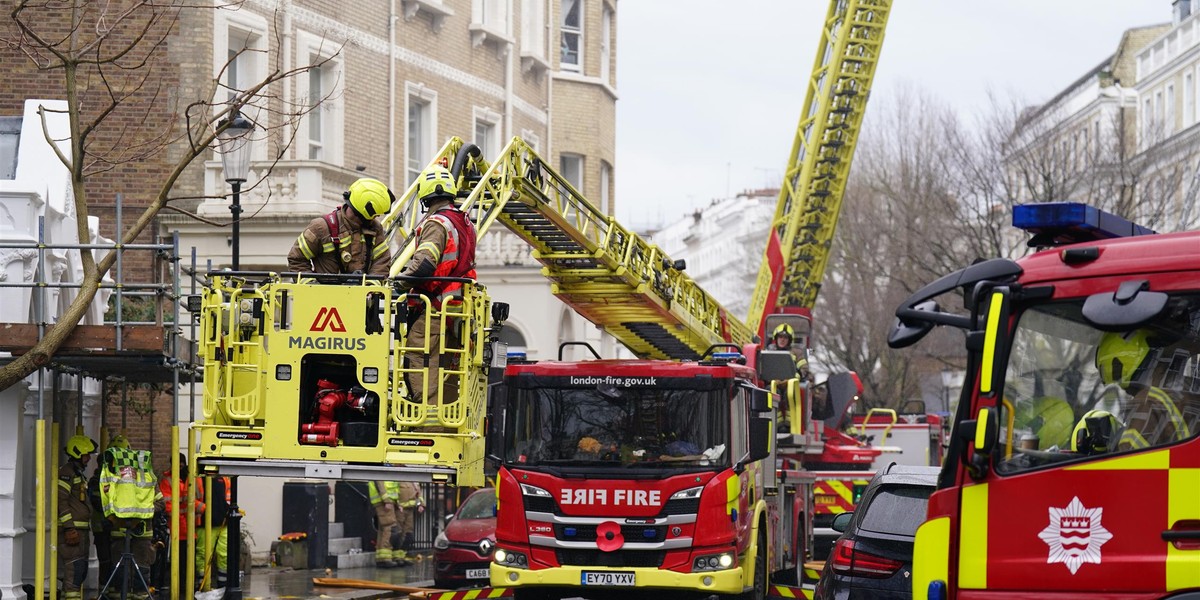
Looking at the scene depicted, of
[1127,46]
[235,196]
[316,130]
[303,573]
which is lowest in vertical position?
[303,573]

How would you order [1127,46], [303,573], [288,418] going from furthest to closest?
[1127,46], [303,573], [288,418]

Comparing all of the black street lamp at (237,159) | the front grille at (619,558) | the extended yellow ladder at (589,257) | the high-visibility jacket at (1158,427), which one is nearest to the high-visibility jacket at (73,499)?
the black street lamp at (237,159)

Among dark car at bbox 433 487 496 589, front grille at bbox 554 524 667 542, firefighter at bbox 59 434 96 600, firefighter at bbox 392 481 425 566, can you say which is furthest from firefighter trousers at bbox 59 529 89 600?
firefighter at bbox 392 481 425 566

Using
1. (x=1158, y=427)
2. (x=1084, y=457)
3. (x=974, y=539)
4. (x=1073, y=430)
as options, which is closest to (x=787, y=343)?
(x=974, y=539)

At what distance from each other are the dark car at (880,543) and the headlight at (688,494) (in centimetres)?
194

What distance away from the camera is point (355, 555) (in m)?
23.5

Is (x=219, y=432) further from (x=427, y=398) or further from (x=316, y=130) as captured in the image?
(x=316, y=130)

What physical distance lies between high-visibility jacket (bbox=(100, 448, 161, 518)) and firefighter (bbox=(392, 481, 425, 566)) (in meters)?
7.98

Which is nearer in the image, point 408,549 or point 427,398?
point 427,398

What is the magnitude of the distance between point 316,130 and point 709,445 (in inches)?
562

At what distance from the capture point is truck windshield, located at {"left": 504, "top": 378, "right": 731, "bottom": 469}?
13758 millimetres

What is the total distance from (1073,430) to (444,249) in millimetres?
5948

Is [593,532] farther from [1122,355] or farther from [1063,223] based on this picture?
[1122,355]

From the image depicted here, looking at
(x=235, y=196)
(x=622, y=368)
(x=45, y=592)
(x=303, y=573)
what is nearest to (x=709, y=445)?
(x=622, y=368)
